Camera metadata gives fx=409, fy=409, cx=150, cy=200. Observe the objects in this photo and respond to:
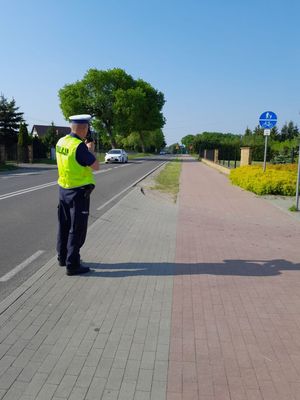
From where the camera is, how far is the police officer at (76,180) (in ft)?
16.7

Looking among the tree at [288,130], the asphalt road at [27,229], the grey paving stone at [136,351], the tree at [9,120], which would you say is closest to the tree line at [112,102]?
the tree at [9,120]

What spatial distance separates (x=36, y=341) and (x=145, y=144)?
339ft

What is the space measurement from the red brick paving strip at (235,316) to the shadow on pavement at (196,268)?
0.01 meters

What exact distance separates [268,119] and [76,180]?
502 inches

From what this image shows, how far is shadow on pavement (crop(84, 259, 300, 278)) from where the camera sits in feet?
17.5

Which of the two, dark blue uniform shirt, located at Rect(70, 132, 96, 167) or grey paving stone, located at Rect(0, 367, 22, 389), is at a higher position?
dark blue uniform shirt, located at Rect(70, 132, 96, 167)

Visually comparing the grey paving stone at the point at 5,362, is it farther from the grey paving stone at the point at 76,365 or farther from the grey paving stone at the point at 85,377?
the grey paving stone at the point at 85,377

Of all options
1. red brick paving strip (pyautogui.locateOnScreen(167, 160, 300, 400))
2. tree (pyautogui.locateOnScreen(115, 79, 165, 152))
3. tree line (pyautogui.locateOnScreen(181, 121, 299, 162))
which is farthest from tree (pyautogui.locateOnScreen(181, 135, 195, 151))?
red brick paving strip (pyautogui.locateOnScreen(167, 160, 300, 400))

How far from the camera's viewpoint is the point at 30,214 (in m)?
9.77

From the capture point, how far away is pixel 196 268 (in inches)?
220

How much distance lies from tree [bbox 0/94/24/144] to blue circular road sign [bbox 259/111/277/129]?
113ft

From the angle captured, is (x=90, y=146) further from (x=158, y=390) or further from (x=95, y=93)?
(x=95, y=93)

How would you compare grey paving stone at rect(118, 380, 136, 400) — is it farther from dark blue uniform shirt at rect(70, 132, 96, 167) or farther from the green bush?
the green bush

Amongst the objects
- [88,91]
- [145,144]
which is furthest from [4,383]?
[145,144]
